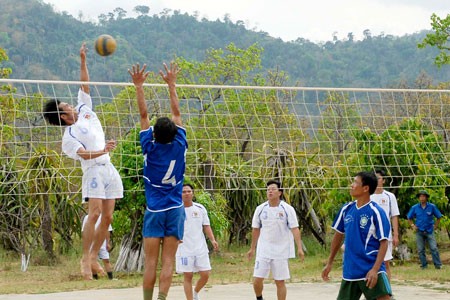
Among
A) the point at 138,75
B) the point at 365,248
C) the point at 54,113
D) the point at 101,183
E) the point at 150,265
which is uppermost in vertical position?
the point at 138,75

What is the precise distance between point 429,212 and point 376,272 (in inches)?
347

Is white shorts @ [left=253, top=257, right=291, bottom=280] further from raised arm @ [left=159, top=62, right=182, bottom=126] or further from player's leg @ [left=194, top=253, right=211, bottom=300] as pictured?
raised arm @ [left=159, top=62, right=182, bottom=126]

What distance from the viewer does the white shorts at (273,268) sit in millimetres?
12195

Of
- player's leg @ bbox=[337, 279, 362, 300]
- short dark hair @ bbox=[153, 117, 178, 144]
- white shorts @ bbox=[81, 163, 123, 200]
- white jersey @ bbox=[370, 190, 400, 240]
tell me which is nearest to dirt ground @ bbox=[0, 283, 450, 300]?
white jersey @ bbox=[370, 190, 400, 240]

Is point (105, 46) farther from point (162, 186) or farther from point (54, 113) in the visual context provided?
point (162, 186)

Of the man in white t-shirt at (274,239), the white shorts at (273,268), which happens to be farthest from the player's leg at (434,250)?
the white shorts at (273,268)

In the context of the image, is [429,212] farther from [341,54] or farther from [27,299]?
[341,54]

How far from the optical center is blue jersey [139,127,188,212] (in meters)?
8.62

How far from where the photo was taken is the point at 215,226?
18000mm

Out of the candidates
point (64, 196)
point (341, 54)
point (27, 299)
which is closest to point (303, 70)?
point (341, 54)

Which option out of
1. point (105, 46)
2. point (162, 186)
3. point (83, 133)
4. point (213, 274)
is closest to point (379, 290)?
point (162, 186)

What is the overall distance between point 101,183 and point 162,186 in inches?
51.7

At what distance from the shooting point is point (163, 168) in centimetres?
862

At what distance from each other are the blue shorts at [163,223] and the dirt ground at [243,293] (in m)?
4.65
